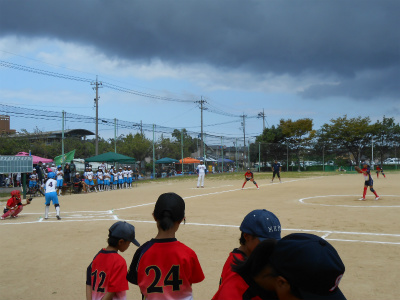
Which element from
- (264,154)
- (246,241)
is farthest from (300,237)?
(264,154)

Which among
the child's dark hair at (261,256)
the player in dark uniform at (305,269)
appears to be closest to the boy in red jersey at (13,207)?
the child's dark hair at (261,256)

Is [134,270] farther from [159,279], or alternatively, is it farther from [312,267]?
[312,267]

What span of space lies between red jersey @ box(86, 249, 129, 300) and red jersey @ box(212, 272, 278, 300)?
149 centimetres

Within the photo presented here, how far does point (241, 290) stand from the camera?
6.84 ft

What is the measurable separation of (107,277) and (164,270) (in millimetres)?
855

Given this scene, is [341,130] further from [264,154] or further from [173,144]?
[173,144]

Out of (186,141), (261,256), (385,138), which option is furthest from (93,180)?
(385,138)

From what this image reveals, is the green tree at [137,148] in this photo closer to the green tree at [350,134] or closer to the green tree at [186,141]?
the green tree at [186,141]

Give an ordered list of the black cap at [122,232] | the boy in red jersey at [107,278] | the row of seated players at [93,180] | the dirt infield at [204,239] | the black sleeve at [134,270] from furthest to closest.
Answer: the row of seated players at [93,180], the dirt infield at [204,239], the black cap at [122,232], the boy in red jersey at [107,278], the black sleeve at [134,270]

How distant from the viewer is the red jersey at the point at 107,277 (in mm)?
3385

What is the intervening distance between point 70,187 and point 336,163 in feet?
143

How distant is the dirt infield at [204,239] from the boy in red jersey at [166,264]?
256cm

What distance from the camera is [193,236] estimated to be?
9.29 metres

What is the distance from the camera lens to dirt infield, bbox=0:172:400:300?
18.8 feet
